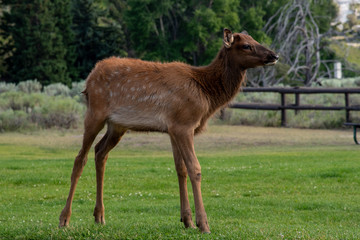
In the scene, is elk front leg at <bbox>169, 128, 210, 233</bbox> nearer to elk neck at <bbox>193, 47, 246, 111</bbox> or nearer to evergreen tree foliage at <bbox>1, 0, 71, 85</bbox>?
elk neck at <bbox>193, 47, 246, 111</bbox>

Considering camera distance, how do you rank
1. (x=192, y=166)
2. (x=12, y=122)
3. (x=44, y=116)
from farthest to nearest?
(x=44, y=116)
(x=12, y=122)
(x=192, y=166)

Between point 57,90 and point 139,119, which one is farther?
point 57,90

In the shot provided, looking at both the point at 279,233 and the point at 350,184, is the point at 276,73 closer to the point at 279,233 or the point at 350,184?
the point at 350,184

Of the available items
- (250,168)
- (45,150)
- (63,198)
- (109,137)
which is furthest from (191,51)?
(109,137)

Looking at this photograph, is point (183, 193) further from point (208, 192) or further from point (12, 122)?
point (12, 122)

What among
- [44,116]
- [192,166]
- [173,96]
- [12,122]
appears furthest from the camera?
[44,116]

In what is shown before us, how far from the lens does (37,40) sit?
41.8 meters

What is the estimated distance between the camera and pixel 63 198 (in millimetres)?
11578

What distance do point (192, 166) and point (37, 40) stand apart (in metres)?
36.6

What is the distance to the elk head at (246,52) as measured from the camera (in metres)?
7.38

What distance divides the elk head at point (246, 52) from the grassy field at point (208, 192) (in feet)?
6.70

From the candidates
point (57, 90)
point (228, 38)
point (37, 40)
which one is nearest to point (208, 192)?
point (228, 38)

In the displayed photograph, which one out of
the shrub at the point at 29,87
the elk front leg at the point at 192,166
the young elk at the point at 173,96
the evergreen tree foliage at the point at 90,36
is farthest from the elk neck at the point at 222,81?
the evergreen tree foliage at the point at 90,36

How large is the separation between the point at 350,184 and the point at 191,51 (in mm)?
38183
